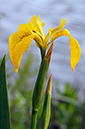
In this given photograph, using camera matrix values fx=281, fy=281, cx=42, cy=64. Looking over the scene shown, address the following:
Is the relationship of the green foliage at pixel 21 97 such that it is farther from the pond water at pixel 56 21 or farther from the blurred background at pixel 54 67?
the pond water at pixel 56 21

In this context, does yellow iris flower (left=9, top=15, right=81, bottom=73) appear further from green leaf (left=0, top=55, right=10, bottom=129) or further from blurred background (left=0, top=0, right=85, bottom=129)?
blurred background (left=0, top=0, right=85, bottom=129)

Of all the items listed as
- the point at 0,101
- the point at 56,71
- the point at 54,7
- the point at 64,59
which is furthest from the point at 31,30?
the point at 54,7

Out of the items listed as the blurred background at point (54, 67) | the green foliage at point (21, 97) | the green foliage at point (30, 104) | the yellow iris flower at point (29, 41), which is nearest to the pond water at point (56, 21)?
the blurred background at point (54, 67)

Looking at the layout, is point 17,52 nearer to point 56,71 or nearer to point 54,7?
point 56,71

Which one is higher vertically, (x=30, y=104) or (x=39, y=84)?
(x=39, y=84)

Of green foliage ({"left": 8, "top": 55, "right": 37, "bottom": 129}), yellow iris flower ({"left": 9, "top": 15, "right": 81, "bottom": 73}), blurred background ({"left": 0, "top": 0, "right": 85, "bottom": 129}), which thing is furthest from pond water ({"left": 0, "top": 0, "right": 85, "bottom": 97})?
yellow iris flower ({"left": 9, "top": 15, "right": 81, "bottom": 73})

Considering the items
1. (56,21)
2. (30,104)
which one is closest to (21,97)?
(30,104)

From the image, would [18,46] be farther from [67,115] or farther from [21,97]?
[67,115]
